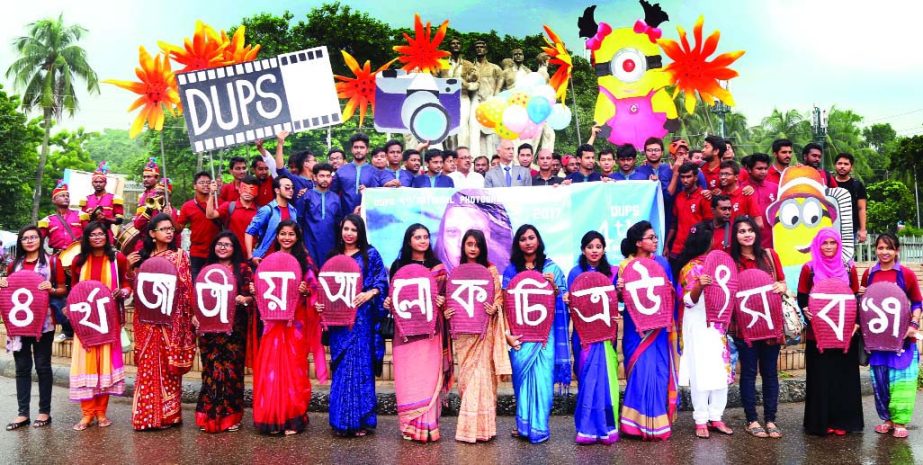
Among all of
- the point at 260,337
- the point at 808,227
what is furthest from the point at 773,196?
the point at 260,337

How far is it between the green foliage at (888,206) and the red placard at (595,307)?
34730 mm

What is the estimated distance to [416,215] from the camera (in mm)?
8484

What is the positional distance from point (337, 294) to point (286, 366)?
67 cm

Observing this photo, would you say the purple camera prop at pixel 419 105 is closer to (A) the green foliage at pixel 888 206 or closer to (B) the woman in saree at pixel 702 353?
(B) the woman in saree at pixel 702 353

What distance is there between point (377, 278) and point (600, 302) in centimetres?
159

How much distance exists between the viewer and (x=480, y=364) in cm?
591

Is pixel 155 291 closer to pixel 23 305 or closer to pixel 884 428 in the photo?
pixel 23 305

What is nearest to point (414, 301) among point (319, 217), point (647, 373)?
point (647, 373)

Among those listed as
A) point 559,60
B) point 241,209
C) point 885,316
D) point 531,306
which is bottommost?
point 885,316

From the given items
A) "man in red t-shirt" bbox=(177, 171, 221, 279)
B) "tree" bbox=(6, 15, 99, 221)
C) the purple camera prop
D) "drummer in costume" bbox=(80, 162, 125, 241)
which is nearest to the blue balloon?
the purple camera prop

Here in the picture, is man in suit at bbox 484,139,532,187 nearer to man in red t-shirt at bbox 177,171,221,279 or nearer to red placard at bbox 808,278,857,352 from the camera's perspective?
man in red t-shirt at bbox 177,171,221,279

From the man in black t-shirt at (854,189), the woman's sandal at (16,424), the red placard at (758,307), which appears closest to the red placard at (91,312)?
the woman's sandal at (16,424)

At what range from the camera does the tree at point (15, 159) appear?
3375 centimetres

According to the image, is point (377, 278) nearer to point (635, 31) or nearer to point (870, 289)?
point (870, 289)
